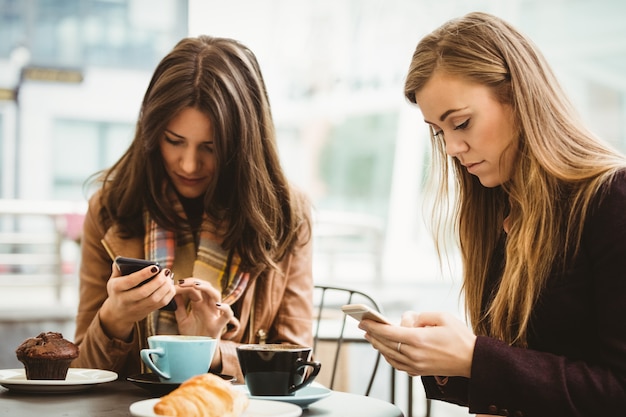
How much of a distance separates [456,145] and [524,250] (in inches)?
7.6

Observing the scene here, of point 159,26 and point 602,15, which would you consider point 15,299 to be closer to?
point 159,26

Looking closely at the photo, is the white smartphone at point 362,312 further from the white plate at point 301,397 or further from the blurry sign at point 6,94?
the blurry sign at point 6,94

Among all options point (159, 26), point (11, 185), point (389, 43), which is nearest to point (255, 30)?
point (159, 26)

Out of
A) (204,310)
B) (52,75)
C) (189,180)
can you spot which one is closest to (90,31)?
(52,75)

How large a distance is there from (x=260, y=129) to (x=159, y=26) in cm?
349

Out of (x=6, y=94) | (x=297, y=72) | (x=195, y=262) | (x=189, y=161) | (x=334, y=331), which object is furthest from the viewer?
(x=297, y=72)

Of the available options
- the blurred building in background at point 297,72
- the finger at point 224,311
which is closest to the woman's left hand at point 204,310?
the finger at point 224,311

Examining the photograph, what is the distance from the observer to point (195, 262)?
175cm

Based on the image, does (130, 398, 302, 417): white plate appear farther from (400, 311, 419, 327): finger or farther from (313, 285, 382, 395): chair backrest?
(313, 285, 382, 395): chair backrest

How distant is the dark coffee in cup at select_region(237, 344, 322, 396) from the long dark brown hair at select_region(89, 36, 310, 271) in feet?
1.99

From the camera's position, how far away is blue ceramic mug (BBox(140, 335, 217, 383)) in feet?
3.84

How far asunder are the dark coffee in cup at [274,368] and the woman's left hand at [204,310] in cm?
31

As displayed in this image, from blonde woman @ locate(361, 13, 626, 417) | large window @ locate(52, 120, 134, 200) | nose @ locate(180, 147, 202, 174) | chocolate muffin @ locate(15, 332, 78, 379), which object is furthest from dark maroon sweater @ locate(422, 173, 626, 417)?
large window @ locate(52, 120, 134, 200)

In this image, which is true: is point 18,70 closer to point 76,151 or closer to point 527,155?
point 76,151
